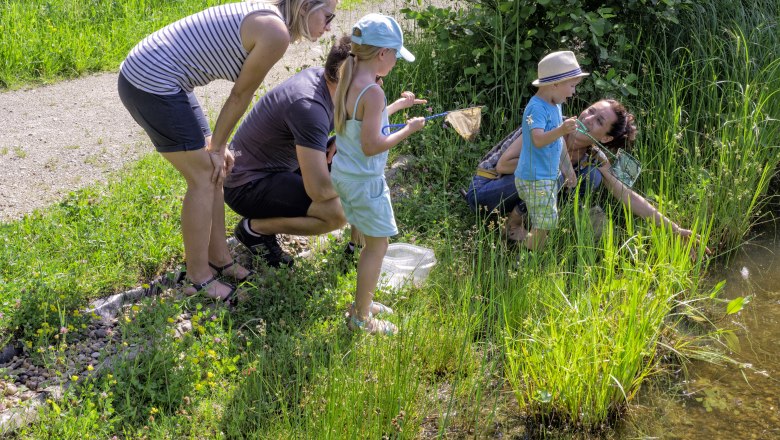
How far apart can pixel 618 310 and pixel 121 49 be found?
5.30 m

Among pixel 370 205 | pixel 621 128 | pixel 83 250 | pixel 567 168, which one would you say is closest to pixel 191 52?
pixel 370 205

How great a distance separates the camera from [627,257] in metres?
4.78

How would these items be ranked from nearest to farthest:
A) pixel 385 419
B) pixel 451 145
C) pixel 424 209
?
1. pixel 385 419
2. pixel 424 209
3. pixel 451 145

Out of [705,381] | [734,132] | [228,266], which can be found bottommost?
[705,381]

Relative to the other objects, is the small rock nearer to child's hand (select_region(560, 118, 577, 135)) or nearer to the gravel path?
the gravel path

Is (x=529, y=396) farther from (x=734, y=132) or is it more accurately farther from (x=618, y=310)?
(x=734, y=132)

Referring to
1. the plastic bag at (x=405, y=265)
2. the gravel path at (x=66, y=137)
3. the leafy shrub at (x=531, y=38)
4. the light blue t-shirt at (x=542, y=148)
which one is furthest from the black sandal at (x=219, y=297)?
the leafy shrub at (x=531, y=38)

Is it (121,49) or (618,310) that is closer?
(618,310)

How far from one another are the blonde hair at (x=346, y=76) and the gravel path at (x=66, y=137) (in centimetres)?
225

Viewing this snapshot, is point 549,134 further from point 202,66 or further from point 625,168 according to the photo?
point 202,66

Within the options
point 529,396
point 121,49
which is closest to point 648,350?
point 529,396

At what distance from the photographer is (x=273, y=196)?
458 cm

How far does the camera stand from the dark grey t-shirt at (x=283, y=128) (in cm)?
430

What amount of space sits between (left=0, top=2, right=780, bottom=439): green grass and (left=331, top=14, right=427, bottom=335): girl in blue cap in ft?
0.89
